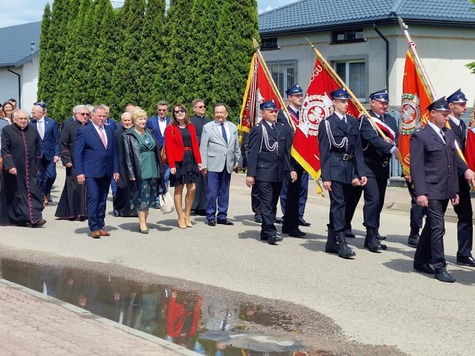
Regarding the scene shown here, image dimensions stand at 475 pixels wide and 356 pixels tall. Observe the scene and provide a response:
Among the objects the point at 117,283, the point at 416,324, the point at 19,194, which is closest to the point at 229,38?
the point at 19,194

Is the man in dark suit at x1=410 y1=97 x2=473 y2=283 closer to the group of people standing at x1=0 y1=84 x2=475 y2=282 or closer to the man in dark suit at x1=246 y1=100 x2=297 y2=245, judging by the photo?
the group of people standing at x1=0 y1=84 x2=475 y2=282

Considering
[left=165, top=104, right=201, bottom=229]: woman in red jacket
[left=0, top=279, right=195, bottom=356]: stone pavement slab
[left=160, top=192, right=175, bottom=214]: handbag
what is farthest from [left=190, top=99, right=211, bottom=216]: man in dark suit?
[left=0, top=279, right=195, bottom=356]: stone pavement slab

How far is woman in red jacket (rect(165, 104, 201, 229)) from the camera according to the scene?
1350cm

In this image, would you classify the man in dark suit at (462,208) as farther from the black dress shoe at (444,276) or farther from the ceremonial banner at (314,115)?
the ceremonial banner at (314,115)

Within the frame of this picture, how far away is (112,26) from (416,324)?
76.6 feet

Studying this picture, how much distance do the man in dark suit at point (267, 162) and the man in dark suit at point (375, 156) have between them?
3.92 feet

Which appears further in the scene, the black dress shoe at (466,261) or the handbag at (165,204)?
the handbag at (165,204)

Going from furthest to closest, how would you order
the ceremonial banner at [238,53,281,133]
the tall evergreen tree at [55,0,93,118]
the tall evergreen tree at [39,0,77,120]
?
the tall evergreen tree at [39,0,77,120] → the tall evergreen tree at [55,0,93,118] → the ceremonial banner at [238,53,281,133]

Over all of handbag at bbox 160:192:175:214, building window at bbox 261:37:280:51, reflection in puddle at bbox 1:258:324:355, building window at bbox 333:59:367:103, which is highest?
building window at bbox 261:37:280:51

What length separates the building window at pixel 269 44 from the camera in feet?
104

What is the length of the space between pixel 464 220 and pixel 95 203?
4.97 metres

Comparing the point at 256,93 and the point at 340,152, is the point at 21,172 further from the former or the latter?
the point at 340,152

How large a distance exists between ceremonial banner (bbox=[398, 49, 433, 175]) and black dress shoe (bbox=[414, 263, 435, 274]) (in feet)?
5.27

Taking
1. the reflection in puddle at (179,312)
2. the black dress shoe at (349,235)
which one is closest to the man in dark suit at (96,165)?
the reflection in puddle at (179,312)
